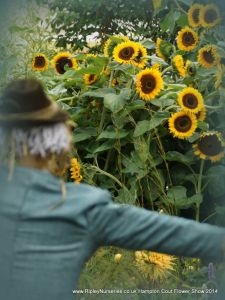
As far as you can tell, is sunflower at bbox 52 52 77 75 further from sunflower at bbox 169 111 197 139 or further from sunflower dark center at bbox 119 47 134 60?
sunflower at bbox 169 111 197 139

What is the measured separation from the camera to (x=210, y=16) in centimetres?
246

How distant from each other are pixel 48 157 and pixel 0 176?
0.10 m

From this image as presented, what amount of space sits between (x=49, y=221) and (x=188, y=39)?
1599mm

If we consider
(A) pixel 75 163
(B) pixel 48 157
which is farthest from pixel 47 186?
(A) pixel 75 163

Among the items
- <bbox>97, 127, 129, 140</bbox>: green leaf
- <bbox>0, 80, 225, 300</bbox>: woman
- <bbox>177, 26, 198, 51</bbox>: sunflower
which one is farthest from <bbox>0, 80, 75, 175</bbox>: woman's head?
<bbox>177, 26, 198, 51</bbox>: sunflower

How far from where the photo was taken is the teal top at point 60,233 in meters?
1.30

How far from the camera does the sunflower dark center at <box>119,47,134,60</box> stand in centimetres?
273

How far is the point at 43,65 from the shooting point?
9.95 ft

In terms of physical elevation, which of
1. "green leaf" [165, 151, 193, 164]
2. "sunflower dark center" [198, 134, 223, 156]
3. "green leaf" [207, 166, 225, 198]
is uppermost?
"sunflower dark center" [198, 134, 223, 156]

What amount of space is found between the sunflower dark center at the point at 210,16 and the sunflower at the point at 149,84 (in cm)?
27

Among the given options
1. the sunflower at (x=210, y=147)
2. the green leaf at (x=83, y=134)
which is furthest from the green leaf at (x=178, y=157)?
the green leaf at (x=83, y=134)

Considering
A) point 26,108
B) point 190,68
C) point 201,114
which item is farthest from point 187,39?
point 26,108

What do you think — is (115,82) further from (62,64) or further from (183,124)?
(183,124)

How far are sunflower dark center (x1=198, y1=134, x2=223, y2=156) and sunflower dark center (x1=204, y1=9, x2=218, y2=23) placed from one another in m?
0.41
